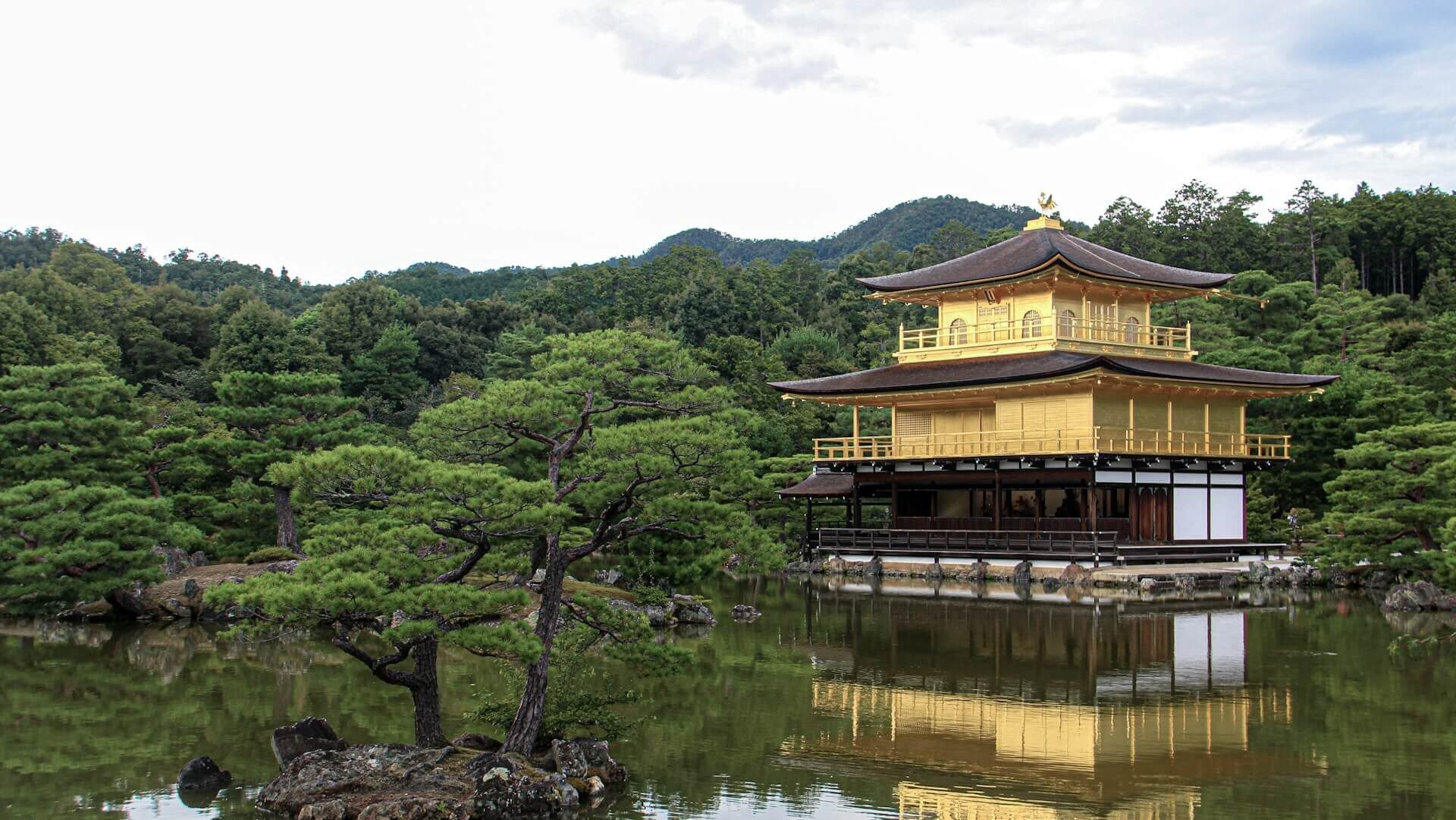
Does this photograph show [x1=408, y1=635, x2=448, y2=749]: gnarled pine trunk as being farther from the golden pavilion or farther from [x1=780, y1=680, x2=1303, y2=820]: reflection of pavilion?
the golden pavilion

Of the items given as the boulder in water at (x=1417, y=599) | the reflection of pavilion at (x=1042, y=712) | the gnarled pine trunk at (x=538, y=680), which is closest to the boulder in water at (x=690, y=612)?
the reflection of pavilion at (x=1042, y=712)

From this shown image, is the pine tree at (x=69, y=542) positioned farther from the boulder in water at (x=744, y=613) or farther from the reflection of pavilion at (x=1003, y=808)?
the reflection of pavilion at (x=1003, y=808)

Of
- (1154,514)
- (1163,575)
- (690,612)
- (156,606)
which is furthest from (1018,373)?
(156,606)

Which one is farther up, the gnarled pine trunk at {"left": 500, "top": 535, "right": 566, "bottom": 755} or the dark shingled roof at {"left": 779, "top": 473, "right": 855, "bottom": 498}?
the dark shingled roof at {"left": 779, "top": 473, "right": 855, "bottom": 498}

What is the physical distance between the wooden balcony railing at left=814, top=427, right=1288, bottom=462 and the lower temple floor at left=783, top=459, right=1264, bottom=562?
1.19ft

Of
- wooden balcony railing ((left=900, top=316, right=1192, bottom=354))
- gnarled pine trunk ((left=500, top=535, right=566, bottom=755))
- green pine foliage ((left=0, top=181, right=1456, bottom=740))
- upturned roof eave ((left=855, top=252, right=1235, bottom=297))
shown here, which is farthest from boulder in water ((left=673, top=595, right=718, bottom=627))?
wooden balcony railing ((left=900, top=316, right=1192, bottom=354))

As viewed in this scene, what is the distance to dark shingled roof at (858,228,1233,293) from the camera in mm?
34344

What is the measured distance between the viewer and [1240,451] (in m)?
33.1

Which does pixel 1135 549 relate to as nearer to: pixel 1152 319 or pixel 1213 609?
pixel 1213 609

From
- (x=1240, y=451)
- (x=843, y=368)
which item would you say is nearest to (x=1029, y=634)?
(x=1240, y=451)

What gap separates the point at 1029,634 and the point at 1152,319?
32.4m

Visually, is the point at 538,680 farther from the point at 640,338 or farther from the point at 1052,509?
the point at 1052,509

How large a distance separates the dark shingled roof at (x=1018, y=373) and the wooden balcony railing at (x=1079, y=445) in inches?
55.2

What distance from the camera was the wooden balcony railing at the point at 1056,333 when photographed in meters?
34.8
